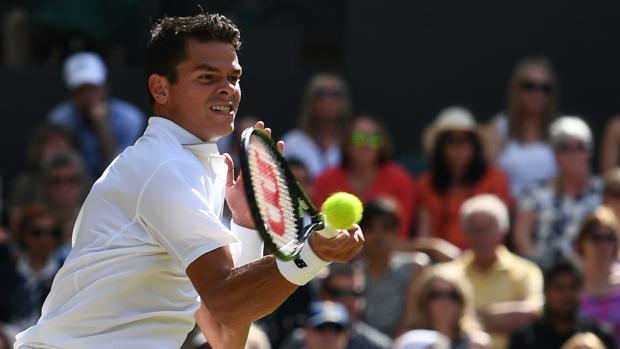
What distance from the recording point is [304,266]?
Answer: 376 centimetres

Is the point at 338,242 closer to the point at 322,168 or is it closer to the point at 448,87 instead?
the point at 322,168

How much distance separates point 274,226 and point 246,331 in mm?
716

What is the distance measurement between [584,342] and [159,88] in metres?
3.63

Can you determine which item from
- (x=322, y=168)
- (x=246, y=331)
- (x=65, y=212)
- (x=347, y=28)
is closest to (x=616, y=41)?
(x=347, y=28)

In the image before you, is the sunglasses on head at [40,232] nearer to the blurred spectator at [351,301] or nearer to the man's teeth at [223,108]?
the blurred spectator at [351,301]

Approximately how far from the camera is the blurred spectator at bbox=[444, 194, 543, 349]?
7.78m

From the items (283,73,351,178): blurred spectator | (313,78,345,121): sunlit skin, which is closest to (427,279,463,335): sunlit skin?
(283,73,351,178): blurred spectator

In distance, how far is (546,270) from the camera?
7.67m

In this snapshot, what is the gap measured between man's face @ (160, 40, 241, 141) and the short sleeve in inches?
9.3

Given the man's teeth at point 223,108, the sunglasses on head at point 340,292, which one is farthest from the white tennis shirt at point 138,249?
the sunglasses on head at point 340,292

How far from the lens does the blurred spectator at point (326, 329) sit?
736 centimetres

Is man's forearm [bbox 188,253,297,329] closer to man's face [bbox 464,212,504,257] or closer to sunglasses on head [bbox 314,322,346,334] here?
sunglasses on head [bbox 314,322,346,334]

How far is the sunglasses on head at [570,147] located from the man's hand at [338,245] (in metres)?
4.97

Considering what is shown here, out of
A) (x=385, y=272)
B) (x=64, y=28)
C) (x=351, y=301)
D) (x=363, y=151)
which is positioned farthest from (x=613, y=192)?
(x=64, y=28)
